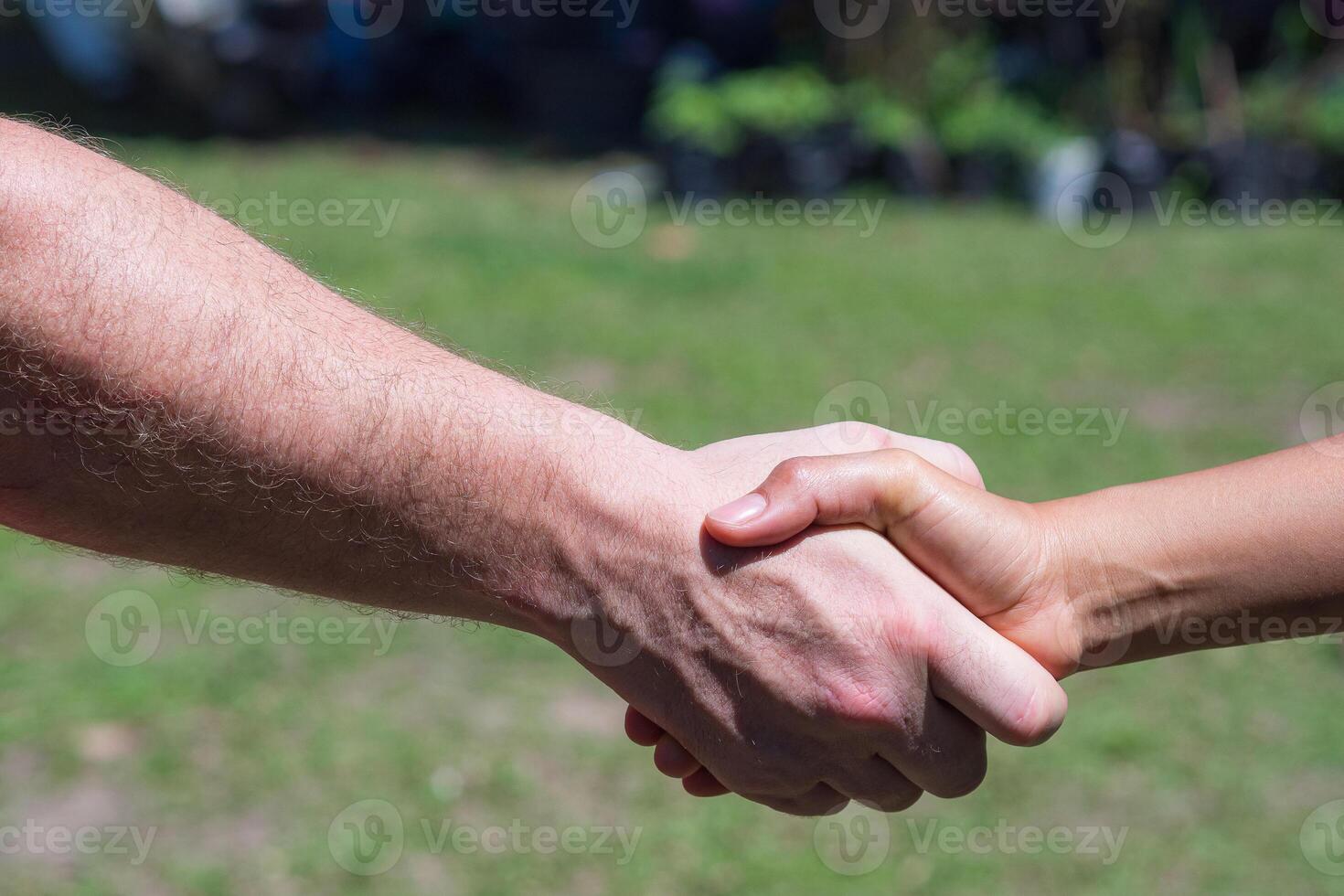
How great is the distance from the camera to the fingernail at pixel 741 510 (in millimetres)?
2066

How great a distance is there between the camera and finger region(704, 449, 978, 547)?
2082mm

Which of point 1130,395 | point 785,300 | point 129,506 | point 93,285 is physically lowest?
point 785,300

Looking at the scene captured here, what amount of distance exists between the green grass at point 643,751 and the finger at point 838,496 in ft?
3.59

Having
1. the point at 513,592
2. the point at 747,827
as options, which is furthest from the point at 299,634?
the point at 513,592

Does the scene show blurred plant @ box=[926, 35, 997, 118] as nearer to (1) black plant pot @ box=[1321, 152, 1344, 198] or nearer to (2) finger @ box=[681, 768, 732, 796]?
(1) black plant pot @ box=[1321, 152, 1344, 198]

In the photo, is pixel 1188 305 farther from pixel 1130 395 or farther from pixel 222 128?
pixel 222 128

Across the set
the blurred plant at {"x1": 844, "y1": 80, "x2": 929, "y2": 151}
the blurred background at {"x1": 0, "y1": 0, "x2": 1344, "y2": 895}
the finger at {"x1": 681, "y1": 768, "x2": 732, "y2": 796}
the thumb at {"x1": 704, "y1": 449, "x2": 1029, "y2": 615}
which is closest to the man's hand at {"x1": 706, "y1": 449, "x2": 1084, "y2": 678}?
the thumb at {"x1": 704, "y1": 449, "x2": 1029, "y2": 615}

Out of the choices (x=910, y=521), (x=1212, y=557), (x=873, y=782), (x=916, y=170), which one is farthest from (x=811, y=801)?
(x=916, y=170)

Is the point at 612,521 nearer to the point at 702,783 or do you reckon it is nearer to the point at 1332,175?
the point at 702,783

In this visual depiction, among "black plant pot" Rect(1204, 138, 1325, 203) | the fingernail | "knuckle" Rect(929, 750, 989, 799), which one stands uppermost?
the fingernail

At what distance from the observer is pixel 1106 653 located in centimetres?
225

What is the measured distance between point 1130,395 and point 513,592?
475 cm

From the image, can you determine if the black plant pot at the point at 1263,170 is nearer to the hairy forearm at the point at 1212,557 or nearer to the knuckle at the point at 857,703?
the hairy forearm at the point at 1212,557

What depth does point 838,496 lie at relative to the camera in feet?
7.05
